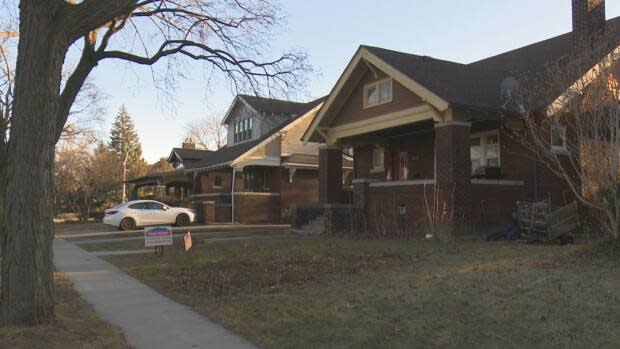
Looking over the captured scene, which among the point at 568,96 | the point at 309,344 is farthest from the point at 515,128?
the point at 309,344

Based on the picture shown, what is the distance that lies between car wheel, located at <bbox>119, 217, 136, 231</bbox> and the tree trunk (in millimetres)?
20896

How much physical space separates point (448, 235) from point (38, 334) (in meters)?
11.3

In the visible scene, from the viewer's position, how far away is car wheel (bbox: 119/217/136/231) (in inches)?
1059

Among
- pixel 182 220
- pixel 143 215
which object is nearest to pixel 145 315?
pixel 143 215

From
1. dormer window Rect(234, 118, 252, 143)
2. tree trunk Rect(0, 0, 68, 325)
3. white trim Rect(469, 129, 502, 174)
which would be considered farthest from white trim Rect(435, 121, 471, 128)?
dormer window Rect(234, 118, 252, 143)

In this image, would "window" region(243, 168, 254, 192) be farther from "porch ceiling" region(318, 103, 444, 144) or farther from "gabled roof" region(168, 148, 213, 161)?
"porch ceiling" region(318, 103, 444, 144)

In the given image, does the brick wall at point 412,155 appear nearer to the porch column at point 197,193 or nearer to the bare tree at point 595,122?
the bare tree at point 595,122

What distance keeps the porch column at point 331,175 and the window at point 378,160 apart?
2091 mm

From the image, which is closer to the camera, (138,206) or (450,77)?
(450,77)

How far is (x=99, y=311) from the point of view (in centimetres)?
840

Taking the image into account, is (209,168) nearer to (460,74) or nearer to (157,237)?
(460,74)

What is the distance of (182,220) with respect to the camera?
94.8ft

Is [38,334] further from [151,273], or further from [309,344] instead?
[151,273]

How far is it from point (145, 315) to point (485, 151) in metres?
13.9
